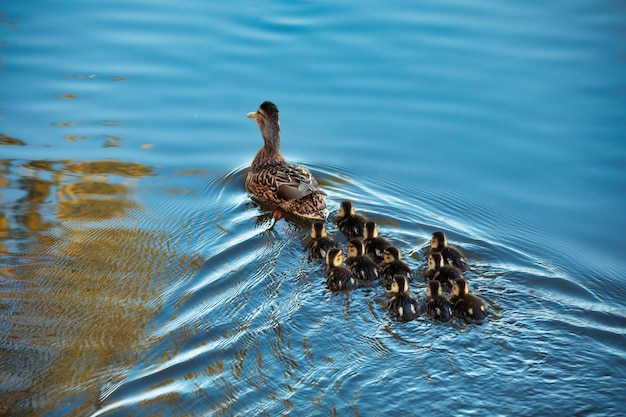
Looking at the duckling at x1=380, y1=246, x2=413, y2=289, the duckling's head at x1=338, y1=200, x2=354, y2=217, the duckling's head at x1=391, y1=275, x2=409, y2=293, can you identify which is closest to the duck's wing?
the duckling's head at x1=338, y1=200, x2=354, y2=217

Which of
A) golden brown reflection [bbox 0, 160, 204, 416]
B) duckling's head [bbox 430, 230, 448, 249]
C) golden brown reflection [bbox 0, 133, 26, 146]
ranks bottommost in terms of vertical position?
golden brown reflection [bbox 0, 160, 204, 416]

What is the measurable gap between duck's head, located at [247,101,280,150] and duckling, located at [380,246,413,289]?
183 centimetres

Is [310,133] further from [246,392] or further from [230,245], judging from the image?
[246,392]

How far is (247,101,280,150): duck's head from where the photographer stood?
22.2 feet

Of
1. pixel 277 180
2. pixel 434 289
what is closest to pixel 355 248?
pixel 434 289

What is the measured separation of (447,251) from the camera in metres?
5.31

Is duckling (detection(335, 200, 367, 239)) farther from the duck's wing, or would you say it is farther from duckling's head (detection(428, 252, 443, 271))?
duckling's head (detection(428, 252, 443, 271))

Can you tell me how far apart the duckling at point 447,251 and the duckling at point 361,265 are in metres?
0.42

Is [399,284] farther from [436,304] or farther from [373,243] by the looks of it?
[373,243]

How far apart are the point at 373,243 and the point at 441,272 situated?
653 mm

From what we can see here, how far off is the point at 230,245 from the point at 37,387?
175 cm

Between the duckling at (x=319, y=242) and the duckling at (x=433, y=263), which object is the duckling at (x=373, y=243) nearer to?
the duckling at (x=319, y=242)

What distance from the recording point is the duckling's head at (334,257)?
5.26 m

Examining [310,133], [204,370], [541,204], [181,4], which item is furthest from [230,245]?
[181,4]
